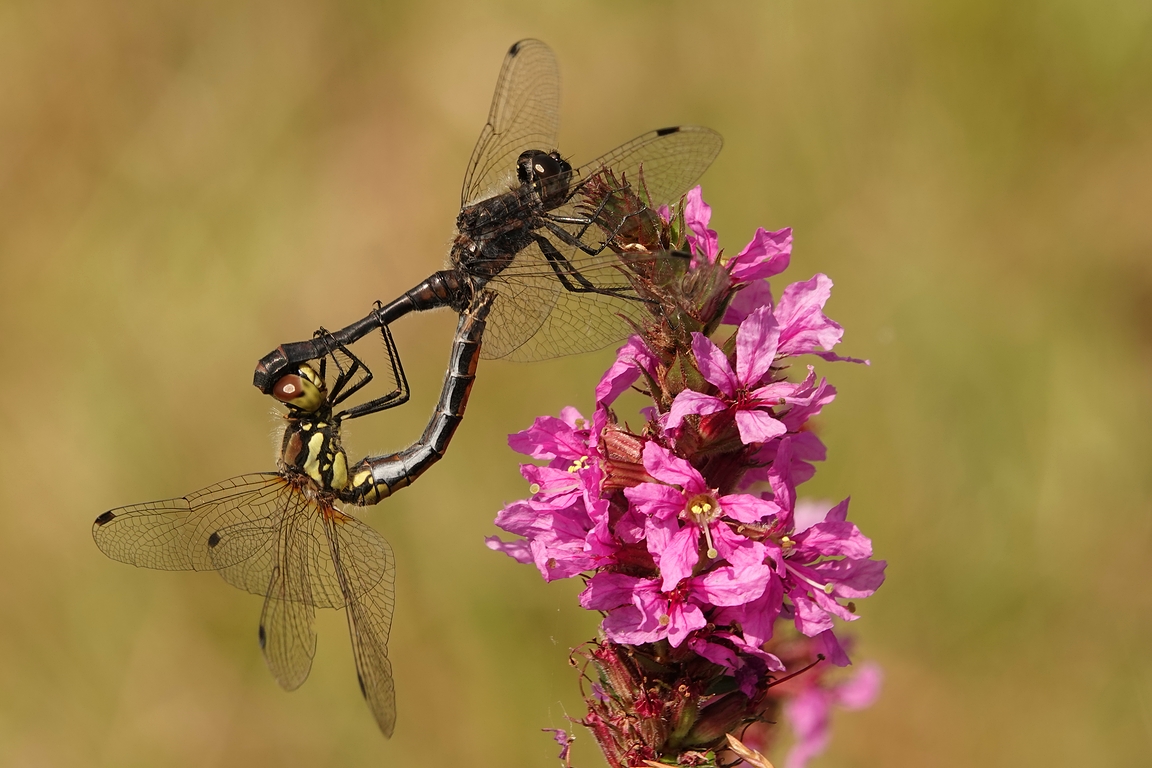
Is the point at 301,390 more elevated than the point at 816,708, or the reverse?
the point at 301,390

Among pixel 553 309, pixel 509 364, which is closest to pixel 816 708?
pixel 553 309

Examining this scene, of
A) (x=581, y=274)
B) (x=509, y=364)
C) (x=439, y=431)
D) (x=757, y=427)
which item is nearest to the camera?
(x=757, y=427)

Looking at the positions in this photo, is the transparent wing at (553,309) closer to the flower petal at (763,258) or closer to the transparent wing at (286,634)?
the flower petal at (763,258)

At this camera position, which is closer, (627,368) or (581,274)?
(627,368)

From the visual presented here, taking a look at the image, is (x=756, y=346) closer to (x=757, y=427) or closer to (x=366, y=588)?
(x=757, y=427)

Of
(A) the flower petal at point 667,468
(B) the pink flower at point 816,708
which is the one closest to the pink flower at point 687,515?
A: (A) the flower petal at point 667,468

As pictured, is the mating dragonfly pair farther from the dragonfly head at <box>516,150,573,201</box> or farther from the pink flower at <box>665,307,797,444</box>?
the pink flower at <box>665,307,797,444</box>

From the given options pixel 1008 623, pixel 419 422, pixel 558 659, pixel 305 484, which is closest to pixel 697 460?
pixel 305 484
